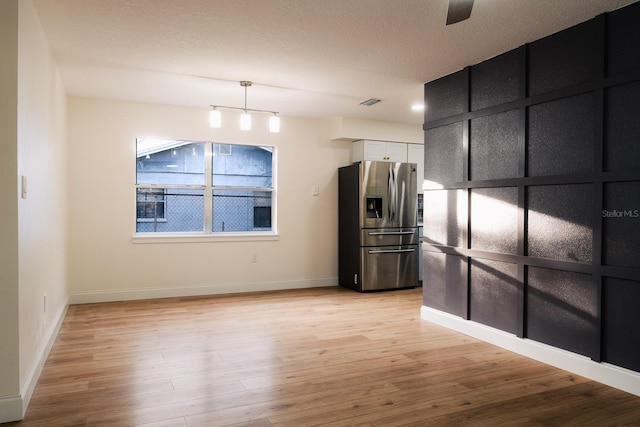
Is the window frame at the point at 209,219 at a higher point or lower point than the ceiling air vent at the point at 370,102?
lower

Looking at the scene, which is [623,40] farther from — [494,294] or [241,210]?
[241,210]

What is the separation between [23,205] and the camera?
244 cm

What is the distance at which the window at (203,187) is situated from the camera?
5512 millimetres

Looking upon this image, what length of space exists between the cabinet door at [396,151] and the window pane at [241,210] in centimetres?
185

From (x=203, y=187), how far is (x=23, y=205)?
3319mm

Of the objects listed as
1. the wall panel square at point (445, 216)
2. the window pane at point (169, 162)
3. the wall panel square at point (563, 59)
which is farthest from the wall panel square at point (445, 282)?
the window pane at point (169, 162)

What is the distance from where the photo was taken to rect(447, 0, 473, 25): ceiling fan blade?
6.23 feet

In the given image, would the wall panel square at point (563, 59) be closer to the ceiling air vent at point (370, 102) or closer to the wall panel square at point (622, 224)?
the wall panel square at point (622, 224)

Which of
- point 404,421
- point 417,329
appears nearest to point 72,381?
point 404,421

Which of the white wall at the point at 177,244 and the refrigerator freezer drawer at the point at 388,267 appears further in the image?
the refrigerator freezer drawer at the point at 388,267

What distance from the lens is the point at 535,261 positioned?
10.6 feet

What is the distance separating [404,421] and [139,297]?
4.05 metres

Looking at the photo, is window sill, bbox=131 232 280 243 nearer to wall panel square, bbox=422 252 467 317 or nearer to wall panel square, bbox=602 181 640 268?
wall panel square, bbox=422 252 467 317

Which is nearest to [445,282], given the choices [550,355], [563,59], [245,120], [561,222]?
[550,355]
